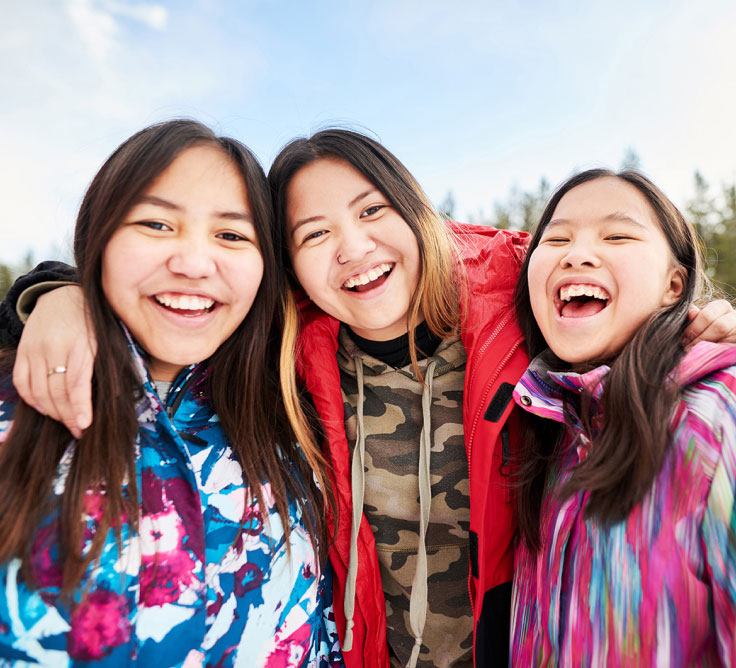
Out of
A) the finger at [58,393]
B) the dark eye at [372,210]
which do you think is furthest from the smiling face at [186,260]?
the dark eye at [372,210]

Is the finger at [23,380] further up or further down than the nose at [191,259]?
further down

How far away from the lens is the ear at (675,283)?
73.5 inches

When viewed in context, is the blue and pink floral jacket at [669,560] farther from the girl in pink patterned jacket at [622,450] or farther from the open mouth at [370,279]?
the open mouth at [370,279]

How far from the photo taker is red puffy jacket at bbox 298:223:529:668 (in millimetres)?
1844

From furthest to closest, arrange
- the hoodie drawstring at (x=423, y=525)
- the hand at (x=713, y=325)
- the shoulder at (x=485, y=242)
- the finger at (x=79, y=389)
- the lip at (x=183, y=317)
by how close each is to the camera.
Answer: the shoulder at (x=485, y=242) < the hoodie drawstring at (x=423, y=525) < the lip at (x=183, y=317) < the hand at (x=713, y=325) < the finger at (x=79, y=389)

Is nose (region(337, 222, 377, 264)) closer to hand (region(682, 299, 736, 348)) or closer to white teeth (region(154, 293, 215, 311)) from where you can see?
A: white teeth (region(154, 293, 215, 311))

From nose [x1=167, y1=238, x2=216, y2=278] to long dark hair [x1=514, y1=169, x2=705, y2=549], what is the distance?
139 centimetres

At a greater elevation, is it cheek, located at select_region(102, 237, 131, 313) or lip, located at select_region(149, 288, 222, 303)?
cheek, located at select_region(102, 237, 131, 313)

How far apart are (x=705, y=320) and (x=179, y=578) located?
2.08 meters

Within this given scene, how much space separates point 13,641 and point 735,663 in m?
2.01

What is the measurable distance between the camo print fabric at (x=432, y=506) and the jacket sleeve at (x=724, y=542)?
3.23ft

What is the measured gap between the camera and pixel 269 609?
1.74 m

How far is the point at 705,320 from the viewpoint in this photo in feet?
5.54

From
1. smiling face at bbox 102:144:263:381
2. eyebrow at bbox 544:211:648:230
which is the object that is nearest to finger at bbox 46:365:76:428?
smiling face at bbox 102:144:263:381
